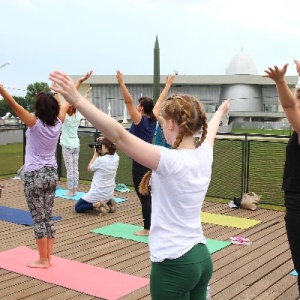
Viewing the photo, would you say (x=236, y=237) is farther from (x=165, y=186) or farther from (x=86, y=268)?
(x=165, y=186)

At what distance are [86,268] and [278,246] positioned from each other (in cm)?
243

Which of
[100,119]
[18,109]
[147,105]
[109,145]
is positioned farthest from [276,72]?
[109,145]

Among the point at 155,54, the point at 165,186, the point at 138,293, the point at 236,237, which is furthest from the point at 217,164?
the point at 165,186

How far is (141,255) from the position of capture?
5379mm

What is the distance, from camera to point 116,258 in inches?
207

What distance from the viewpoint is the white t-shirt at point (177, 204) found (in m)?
2.17

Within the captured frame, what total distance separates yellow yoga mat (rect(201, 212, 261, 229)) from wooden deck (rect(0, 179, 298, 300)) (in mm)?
150

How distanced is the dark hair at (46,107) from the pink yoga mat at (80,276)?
1470mm

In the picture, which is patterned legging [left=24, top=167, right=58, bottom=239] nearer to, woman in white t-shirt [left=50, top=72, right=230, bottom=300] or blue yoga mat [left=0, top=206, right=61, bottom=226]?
blue yoga mat [left=0, top=206, right=61, bottom=226]

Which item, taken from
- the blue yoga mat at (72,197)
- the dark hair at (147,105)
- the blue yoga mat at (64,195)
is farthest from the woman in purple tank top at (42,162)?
the blue yoga mat at (64,195)

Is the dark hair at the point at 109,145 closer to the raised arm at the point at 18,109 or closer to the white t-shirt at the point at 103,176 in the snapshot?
the white t-shirt at the point at 103,176

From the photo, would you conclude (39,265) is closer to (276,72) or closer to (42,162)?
(42,162)

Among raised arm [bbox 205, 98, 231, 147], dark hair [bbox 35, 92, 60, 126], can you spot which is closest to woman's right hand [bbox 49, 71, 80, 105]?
raised arm [bbox 205, 98, 231, 147]

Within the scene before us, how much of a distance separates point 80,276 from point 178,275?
2661mm
